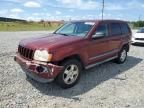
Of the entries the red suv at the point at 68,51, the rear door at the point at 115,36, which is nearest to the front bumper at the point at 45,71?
the red suv at the point at 68,51

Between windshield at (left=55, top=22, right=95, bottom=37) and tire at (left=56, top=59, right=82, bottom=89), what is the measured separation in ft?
3.42

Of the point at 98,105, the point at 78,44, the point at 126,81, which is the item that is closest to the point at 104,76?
the point at 126,81

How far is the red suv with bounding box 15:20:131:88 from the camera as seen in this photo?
4.89m

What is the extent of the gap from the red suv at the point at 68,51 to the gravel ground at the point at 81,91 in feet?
1.17

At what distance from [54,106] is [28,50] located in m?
1.65

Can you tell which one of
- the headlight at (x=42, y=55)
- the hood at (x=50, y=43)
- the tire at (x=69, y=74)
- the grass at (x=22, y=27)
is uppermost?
the grass at (x=22, y=27)

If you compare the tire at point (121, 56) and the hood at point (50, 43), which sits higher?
the hood at point (50, 43)

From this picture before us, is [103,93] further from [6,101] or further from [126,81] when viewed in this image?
[6,101]

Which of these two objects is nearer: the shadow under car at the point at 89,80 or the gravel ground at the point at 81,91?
the gravel ground at the point at 81,91

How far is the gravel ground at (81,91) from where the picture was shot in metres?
4.54

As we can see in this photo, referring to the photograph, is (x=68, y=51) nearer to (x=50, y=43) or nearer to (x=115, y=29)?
(x=50, y=43)

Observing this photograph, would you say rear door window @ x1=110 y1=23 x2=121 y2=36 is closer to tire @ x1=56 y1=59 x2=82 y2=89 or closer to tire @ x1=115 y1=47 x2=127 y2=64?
tire @ x1=115 y1=47 x2=127 y2=64

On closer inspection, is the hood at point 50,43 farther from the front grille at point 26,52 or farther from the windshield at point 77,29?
the windshield at point 77,29

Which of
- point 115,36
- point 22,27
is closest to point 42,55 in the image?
point 115,36
